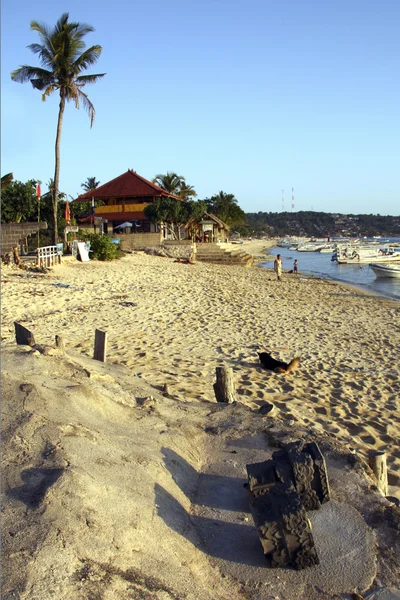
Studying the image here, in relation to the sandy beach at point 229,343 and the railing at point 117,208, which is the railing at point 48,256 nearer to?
the sandy beach at point 229,343

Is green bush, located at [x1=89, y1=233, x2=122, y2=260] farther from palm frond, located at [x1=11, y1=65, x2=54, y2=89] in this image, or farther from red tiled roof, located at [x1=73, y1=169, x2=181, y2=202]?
red tiled roof, located at [x1=73, y1=169, x2=181, y2=202]

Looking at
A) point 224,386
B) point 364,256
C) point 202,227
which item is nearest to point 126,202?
point 202,227

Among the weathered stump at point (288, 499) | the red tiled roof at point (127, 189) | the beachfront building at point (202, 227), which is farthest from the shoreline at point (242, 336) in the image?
the red tiled roof at point (127, 189)

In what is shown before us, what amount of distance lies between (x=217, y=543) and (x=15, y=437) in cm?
162

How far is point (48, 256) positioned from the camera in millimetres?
20609

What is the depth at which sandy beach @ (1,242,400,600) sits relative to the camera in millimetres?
5746

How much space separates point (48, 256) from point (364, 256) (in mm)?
31664

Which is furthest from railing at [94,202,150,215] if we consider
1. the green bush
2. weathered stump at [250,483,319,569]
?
weathered stump at [250,483,319,569]

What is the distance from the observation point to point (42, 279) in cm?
1745

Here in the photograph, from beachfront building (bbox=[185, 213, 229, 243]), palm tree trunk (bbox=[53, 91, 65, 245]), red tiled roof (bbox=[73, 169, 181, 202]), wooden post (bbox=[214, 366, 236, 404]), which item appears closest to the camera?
wooden post (bbox=[214, 366, 236, 404])

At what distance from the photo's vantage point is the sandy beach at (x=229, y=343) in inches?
226

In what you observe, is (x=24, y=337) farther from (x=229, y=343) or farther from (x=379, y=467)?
(x=229, y=343)

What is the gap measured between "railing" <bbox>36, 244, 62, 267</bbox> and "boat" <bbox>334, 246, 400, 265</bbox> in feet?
98.8

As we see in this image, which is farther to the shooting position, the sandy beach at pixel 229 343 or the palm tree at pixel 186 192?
the palm tree at pixel 186 192
